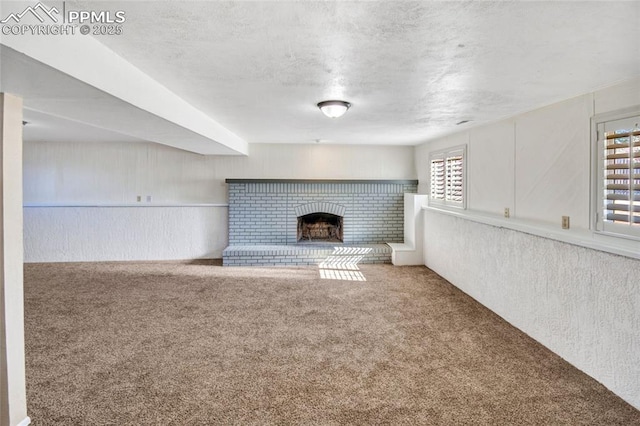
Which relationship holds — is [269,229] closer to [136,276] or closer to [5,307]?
[136,276]

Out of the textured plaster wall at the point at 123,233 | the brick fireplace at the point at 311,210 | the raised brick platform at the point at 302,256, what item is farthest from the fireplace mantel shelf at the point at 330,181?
the raised brick platform at the point at 302,256

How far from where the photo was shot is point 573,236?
2.71 metres

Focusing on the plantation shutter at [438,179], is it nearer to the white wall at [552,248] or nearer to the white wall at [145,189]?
the white wall at [145,189]

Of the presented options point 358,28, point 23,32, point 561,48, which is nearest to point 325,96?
point 358,28

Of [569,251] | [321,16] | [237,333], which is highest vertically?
[321,16]

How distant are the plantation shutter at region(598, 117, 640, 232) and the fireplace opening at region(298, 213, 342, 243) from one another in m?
4.76

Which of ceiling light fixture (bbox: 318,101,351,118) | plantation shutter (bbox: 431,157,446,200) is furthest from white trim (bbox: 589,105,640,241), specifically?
plantation shutter (bbox: 431,157,446,200)

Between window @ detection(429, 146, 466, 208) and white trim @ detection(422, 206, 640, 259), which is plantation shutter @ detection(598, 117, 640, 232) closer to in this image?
white trim @ detection(422, 206, 640, 259)

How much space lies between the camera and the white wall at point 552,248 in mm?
2336

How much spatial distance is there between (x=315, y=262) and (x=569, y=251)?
3983mm

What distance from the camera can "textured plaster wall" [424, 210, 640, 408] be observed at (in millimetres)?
2268

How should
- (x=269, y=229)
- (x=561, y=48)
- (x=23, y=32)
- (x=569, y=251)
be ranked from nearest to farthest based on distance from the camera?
(x=23, y=32), (x=561, y=48), (x=569, y=251), (x=269, y=229)

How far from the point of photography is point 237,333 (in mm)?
3270

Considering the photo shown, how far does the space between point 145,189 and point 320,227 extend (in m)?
3.45
